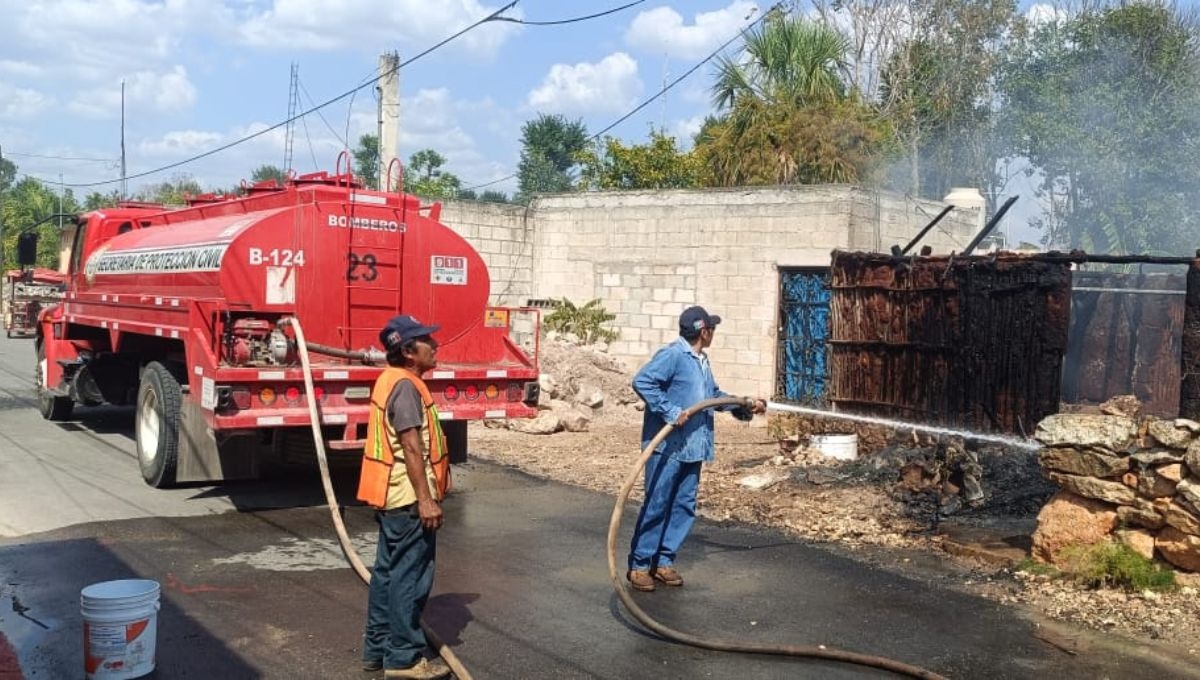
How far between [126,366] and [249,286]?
4.70 meters

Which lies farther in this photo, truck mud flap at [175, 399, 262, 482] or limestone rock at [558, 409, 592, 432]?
limestone rock at [558, 409, 592, 432]

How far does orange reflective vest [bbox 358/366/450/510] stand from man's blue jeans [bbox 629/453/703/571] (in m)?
1.93

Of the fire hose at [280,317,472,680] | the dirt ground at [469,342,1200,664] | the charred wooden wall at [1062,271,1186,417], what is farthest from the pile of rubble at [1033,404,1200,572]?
the charred wooden wall at [1062,271,1186,417]

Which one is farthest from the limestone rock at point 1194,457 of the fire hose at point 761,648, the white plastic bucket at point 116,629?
the white plastic bucket at point 116,629

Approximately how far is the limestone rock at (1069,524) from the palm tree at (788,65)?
15.9 m

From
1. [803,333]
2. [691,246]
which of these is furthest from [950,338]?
[691,246]

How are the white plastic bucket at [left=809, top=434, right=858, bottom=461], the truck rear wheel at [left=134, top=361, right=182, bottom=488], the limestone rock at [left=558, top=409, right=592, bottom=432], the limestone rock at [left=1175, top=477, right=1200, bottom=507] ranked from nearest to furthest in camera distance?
1. the limestone rock at [left=1175, top=477, right=1200, bottom=507]
2. the truck rear wheel at [left=134, top=361, right=182, bottom=488]
3. the white plastic bucket at [left=809, top=434, right=858, bottom=461]
4. the limestone rock at [left=558, top=409, right=592, bottom=432]

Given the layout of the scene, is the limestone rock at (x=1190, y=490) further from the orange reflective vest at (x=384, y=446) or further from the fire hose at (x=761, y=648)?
the orange reflective vest at (x=384, y=446)

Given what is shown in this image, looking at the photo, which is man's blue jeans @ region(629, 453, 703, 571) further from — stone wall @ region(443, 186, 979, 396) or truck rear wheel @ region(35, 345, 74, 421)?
truck rear wheel @ region(35, 345, 74, 421)

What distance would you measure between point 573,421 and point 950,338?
553 cm

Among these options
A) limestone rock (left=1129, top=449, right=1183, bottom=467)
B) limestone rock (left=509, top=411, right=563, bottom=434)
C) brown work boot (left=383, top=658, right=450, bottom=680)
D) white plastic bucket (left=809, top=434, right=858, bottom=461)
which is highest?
limestone rock (left=1129, top=449, right=1183, bottom=467)

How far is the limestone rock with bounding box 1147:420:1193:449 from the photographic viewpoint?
20.9 feet

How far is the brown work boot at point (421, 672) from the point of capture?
4.86 metres

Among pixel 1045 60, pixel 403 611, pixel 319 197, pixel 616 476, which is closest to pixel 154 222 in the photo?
pixel 319 197
